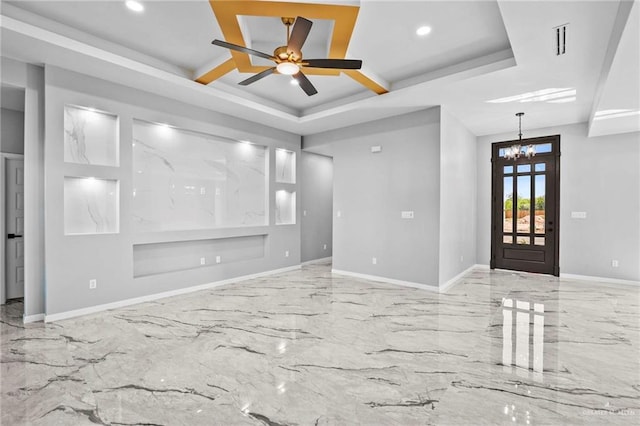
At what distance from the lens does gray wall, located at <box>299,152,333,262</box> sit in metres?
7.50

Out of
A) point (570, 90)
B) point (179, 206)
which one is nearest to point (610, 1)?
point (570, 90)

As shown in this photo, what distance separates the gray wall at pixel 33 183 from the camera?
3564mm

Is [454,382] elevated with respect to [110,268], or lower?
lower

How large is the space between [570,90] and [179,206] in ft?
19.7

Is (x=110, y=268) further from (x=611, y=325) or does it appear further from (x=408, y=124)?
(x=611, y=325)

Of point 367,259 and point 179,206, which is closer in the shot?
point 179,206

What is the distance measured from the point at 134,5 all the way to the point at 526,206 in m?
7.30

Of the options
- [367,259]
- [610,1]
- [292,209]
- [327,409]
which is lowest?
[327,409]

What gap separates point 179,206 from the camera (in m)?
4.99

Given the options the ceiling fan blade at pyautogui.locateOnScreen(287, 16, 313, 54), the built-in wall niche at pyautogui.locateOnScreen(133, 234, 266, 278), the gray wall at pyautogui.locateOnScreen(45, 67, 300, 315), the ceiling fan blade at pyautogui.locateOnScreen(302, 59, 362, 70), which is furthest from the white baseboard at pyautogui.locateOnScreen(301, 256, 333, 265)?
the ceiling fan blade at pyautogui.locateOnScreen(287, 16, 313, 54)

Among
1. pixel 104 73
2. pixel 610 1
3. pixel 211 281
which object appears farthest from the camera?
pixel 211 281

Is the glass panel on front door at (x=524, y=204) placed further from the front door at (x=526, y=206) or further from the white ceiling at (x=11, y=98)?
the white ceiling at (x=11, y=98)

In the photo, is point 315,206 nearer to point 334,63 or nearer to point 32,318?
point 334,63

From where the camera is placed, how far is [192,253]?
5.17 m
